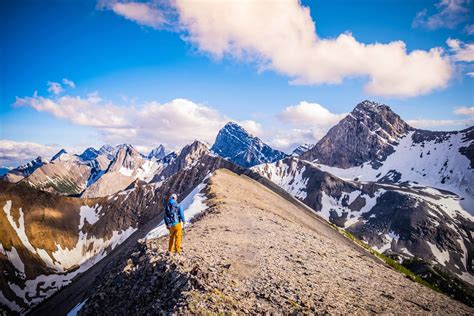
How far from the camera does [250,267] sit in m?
15.7

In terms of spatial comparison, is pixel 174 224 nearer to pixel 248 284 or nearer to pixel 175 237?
pixel 175 237

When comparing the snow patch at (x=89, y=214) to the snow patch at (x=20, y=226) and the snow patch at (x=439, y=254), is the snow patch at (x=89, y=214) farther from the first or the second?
the snow patch at (x=439, y=254)

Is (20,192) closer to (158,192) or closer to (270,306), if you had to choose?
(158,192)

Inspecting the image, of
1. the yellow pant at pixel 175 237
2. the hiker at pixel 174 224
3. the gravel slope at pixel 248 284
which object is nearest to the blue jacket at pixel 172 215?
the hiker at pixel 174 224

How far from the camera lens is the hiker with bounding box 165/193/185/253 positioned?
57.5 feet

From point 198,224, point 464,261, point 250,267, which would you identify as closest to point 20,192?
point 198,224

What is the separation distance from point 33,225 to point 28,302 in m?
46.4

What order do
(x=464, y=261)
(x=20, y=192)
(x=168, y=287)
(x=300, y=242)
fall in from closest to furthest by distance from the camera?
(x=168, y=287), (x=300, y=242), (x=20, y=192), (x=464, y=261)

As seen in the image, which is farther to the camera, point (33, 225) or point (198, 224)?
point (33, 225)

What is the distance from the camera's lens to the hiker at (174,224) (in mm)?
17534

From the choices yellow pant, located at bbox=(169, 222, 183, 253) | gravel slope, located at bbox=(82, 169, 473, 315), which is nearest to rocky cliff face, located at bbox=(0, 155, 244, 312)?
gravel slope, located at bbox=(82, 169, 473, 315)

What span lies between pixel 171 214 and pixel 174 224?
0.94 metres

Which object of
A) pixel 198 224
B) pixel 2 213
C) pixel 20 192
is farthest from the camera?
pixel 20 192

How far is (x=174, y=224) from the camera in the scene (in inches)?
704
